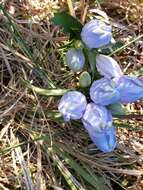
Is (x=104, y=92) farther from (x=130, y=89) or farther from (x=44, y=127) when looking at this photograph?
(x=44, y=127)

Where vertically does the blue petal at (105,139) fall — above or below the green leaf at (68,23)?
below

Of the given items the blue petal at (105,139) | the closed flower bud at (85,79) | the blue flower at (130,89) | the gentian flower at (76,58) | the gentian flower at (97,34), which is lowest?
the blue petal at (105,139)

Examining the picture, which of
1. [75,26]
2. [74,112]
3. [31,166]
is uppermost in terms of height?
[75,26]

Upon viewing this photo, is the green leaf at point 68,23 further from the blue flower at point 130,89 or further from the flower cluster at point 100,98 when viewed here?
the blue flower at point 130,89

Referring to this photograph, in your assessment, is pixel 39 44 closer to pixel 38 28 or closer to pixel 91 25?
pixel 38 28

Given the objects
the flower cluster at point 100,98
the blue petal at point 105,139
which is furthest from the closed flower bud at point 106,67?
the blue petal at point 105,139

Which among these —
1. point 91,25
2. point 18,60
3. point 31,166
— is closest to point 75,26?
point 91,25
